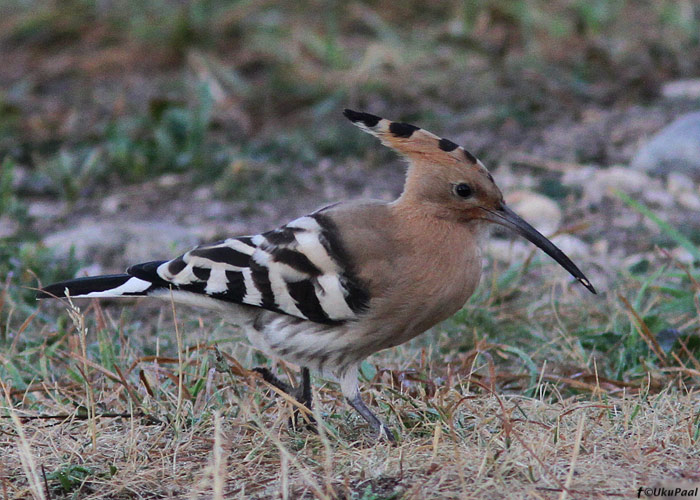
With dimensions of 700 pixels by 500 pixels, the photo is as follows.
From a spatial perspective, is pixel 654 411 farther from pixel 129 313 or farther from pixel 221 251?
pixel 129 313

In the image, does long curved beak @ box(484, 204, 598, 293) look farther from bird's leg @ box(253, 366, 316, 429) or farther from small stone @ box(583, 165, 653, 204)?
small stone @ box(583, 165, 653, 204)

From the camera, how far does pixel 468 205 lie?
9.62ft

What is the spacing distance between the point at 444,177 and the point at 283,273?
0.51 m

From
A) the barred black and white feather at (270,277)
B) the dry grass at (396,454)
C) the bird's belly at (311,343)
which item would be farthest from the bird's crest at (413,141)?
the dry grass at (396,454)

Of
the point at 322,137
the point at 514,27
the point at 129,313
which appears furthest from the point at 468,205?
the point at 514,27

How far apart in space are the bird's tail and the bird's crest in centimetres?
76

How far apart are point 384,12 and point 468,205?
405 cm

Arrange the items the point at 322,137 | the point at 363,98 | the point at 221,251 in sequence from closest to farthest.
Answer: the point at 221,251, the point at 322,137, the point at 363,98

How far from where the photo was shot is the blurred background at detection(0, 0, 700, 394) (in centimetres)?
407

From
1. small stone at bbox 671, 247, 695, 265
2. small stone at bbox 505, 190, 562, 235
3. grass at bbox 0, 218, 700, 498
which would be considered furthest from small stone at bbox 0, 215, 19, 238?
small stone at bbox 671, 247, 695, 265

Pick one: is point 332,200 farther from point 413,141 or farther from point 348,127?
point 413,141

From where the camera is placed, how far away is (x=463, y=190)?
2918 mm

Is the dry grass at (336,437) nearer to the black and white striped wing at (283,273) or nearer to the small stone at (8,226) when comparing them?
the black and white striped wing at (283,273)

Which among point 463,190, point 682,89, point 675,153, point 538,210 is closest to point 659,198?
point 675,153
